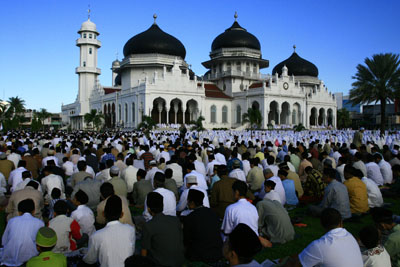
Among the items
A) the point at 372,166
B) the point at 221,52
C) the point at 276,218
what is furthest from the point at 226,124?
the point at 276,218

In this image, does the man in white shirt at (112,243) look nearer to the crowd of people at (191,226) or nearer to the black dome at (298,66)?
the crowd of people at (191,226)

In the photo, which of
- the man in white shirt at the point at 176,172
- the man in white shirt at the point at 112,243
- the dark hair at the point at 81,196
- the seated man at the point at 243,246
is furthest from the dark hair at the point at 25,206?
the man in white shirt at the point at 176,172

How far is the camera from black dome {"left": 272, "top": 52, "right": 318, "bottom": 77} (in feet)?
208

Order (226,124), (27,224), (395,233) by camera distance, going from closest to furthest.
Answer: (395,233), (27,224), (226,124)

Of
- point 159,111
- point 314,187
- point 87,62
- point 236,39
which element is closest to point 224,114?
point 159,111

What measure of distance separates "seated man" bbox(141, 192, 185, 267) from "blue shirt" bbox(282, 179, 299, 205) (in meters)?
4.79

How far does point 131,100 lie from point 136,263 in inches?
1759

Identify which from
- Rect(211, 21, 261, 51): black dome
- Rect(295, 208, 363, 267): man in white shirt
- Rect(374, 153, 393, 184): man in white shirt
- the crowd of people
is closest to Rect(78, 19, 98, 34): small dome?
Rect(211, 21, 261, 51): black dome

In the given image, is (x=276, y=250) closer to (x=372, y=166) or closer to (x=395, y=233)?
(x=395, y=233)

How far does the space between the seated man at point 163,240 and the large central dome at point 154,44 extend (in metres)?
47.4

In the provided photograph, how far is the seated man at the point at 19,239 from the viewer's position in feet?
17.2

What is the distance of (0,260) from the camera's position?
5.47 meters

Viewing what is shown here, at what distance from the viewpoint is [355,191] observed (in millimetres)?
7941

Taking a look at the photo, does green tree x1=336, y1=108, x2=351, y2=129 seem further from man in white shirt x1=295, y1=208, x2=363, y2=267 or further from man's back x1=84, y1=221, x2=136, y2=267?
man's back x1=84, y1=221, x2=136, y2=267
